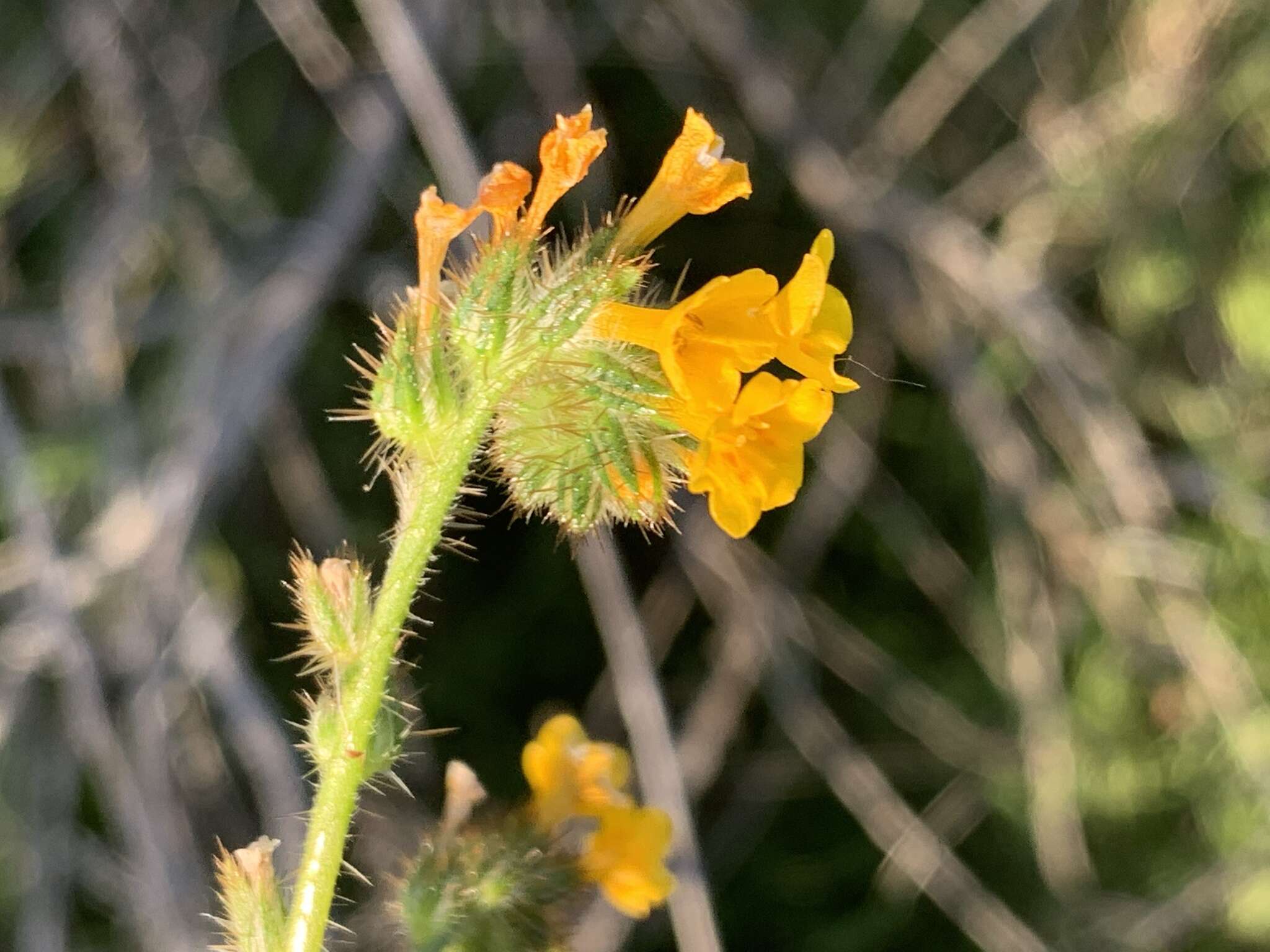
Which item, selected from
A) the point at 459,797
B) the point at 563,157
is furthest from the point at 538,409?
the point at 459,797

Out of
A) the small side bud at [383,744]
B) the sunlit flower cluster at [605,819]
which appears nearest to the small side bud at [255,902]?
the small side bud at [383,744]

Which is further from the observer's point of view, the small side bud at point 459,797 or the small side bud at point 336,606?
the small side bud at point 459,797

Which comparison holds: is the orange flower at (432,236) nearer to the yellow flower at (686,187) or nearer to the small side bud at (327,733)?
the yellow flower at (686,187)

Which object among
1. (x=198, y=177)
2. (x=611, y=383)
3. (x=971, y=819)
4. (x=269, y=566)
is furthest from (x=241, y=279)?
(x=971, y=819)

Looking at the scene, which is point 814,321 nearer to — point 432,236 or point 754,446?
point 754,446

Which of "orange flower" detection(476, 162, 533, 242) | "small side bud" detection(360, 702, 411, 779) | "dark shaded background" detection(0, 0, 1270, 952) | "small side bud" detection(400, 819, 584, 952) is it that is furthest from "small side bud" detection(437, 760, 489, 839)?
"dark shaded background" detection(0, 0, 1270, 952)

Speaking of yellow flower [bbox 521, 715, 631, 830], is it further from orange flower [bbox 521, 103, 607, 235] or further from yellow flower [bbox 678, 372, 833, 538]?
orange flower [bbox 521, 103, 607, 235]
